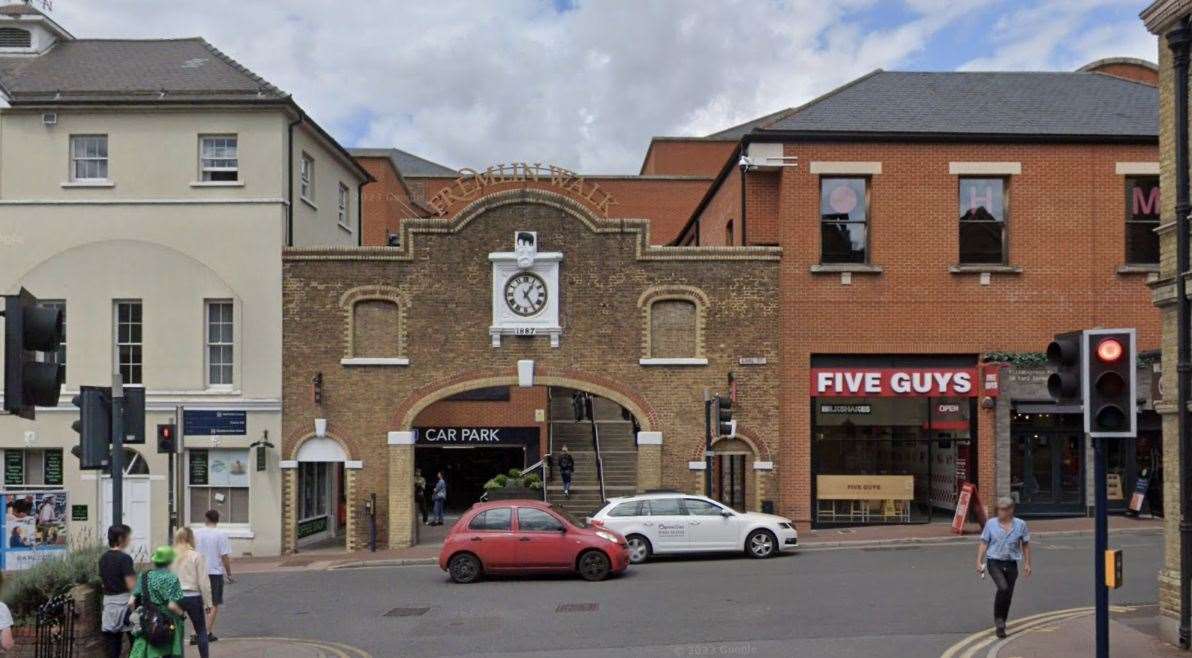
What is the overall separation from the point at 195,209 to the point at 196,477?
20.5 feet

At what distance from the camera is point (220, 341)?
2652cm

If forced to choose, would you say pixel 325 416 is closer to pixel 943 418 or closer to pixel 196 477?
pixel 196 477

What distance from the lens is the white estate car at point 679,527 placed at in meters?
21.2

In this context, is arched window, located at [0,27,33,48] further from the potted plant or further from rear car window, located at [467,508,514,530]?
rear car window, located at [467,508,514,530]

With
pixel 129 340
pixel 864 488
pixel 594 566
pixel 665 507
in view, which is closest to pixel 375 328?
pixel 129 340

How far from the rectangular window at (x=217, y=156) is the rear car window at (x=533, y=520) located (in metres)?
12.3

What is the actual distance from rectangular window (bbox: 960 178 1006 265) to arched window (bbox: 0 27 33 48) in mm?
23850

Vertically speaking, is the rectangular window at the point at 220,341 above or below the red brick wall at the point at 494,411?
above

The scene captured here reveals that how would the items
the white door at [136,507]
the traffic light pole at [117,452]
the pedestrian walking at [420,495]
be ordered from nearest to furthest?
the traffic light pole at [117,452], the white door at [136,507], the pedestrian walking at [420,495]

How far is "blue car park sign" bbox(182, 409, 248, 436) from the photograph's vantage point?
26.0 metres

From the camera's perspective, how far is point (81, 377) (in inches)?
1030

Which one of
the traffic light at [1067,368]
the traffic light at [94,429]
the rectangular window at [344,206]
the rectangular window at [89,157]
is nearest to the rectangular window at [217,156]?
the rectangular window at [89,157]

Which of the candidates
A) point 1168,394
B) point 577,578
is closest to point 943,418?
point 577,578

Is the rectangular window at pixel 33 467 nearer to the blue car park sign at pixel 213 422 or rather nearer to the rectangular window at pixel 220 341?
the blue car park sign at pixel 213 422
